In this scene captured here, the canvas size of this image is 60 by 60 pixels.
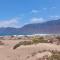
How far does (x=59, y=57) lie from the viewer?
17844mm

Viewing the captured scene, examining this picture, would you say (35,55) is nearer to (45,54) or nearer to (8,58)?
(45,54)

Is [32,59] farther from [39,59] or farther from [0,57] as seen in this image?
[0,57]

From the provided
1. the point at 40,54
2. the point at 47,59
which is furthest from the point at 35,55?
the point at 47,59

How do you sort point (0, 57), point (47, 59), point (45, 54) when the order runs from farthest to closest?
1. point (0, 57)
2. point (45, 54)
3. point (47, 59)

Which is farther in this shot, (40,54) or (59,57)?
(40,54)

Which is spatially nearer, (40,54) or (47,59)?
(47,59)

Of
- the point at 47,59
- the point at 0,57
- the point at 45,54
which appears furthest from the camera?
the point at 0,57

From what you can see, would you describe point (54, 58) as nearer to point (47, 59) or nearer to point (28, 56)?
point (47, 59)

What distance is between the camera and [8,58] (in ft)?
66.0

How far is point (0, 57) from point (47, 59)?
15.3ft

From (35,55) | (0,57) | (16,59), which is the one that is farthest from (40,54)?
(0,57)

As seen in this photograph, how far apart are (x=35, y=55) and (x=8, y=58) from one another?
206 centimetres

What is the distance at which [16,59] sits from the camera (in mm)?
19188

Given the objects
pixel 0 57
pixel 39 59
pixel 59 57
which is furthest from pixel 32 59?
pixel 0 57
